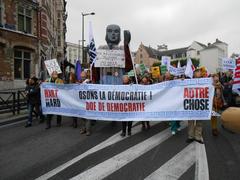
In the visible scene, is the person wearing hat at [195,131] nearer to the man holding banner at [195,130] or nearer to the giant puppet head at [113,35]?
the man holding banner at [195,130]

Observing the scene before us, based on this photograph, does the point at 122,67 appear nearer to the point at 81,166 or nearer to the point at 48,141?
the point at 48,141

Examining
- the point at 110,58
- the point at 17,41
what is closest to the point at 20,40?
the point at 17,41

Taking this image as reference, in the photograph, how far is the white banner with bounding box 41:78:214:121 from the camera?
21.2ft

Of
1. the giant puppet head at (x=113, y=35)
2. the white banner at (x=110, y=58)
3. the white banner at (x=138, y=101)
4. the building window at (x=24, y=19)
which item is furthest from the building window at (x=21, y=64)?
the white banner at (x=138, y=101)

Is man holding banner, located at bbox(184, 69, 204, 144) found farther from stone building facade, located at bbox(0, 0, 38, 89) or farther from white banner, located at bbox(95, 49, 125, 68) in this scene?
stone building facade, located at bbox(0, 0, 38, 89)

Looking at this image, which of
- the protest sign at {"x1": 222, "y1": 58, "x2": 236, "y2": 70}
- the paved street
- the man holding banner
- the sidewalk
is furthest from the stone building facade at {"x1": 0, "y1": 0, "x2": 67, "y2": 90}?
the man holding banner

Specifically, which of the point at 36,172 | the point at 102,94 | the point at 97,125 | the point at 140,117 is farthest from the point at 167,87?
the point at 36,172

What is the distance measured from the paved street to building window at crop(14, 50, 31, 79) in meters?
14.4

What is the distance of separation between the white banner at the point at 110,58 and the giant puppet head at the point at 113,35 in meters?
1.26

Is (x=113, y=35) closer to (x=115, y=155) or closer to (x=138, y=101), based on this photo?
(x=138, y=101)

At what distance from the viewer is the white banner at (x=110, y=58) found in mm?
9656

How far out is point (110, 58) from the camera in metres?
9.74

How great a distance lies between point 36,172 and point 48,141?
83.1 inches

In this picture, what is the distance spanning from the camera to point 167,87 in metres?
6.85
